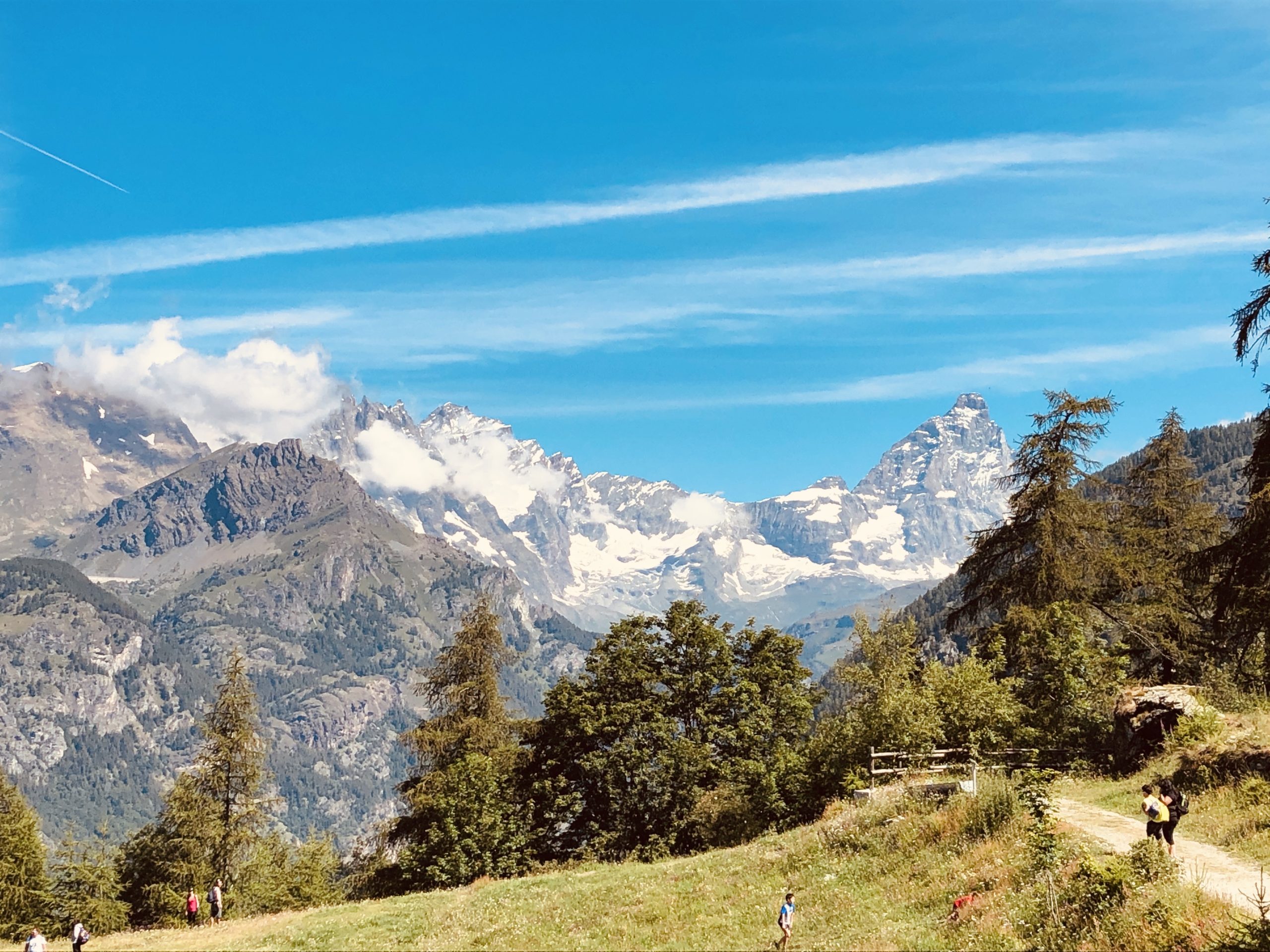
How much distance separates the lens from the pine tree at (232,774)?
66625 millimetres

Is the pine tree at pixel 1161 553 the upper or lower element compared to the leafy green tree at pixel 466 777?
upper

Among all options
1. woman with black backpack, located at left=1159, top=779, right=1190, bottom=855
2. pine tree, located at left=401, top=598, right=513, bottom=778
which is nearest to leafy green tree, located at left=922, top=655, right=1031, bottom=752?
woman with black backpack, located at left=1159, top=779, right=1190, bottom=855

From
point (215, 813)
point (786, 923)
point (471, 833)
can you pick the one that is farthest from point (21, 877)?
point (786, 923)

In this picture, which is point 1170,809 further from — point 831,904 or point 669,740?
point 669,740

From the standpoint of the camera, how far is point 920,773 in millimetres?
38219

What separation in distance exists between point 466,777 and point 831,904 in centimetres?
3652

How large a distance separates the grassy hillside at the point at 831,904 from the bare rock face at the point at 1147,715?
10.3m

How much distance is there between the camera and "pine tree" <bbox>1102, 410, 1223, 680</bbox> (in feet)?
153

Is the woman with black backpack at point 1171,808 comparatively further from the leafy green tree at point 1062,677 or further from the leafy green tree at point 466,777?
the leafy green tree at point 466,777

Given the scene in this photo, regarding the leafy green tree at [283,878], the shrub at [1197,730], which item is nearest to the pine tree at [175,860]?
the leafy green tree at [283,878]

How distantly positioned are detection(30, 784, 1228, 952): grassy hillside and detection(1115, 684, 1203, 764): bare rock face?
33.9 ft

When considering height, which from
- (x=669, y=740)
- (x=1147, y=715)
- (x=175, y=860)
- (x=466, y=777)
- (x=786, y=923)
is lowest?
(x=175, y=860)

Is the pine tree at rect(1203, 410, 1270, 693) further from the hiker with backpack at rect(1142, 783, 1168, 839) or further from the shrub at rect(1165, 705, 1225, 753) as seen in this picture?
the shrub at rect(1165, 705, 1225, 753)

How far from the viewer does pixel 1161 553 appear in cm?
5250
